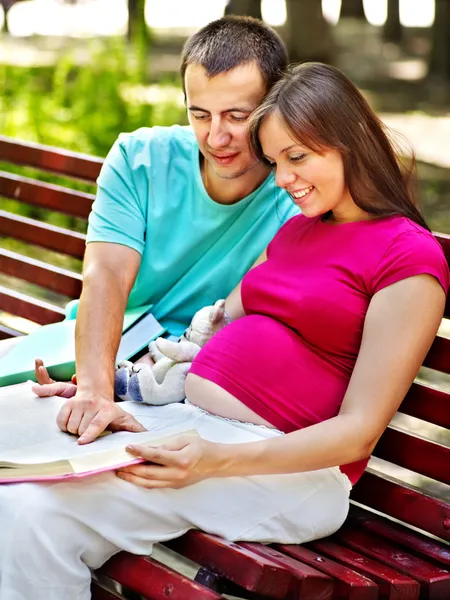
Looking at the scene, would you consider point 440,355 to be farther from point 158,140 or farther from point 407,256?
point 158,140

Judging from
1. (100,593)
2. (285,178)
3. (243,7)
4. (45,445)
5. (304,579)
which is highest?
(285,178)

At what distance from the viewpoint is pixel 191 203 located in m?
3.63

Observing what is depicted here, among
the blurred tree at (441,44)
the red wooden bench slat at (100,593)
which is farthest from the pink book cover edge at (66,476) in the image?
the blurred tree at (441,44)

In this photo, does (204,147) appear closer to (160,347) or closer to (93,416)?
(160,347)

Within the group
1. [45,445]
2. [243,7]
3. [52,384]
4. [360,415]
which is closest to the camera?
[360,415]

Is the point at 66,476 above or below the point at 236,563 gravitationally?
above

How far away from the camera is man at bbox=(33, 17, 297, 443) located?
3.35 meters

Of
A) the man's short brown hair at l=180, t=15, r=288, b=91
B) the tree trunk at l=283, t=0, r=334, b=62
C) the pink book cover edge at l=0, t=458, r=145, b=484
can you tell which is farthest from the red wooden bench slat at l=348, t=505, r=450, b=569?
the tree trunk at l=283, t=0, r=334, b=62

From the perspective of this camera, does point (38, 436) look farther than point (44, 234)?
No

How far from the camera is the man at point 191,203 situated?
3.35 m

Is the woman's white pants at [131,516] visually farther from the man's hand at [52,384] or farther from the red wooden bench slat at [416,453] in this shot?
the man's hand at [52,384]

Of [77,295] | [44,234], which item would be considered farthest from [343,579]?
[44,234]

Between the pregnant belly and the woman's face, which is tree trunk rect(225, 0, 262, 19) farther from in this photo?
the pregnant belly

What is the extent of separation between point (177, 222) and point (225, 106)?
0.50 meters
